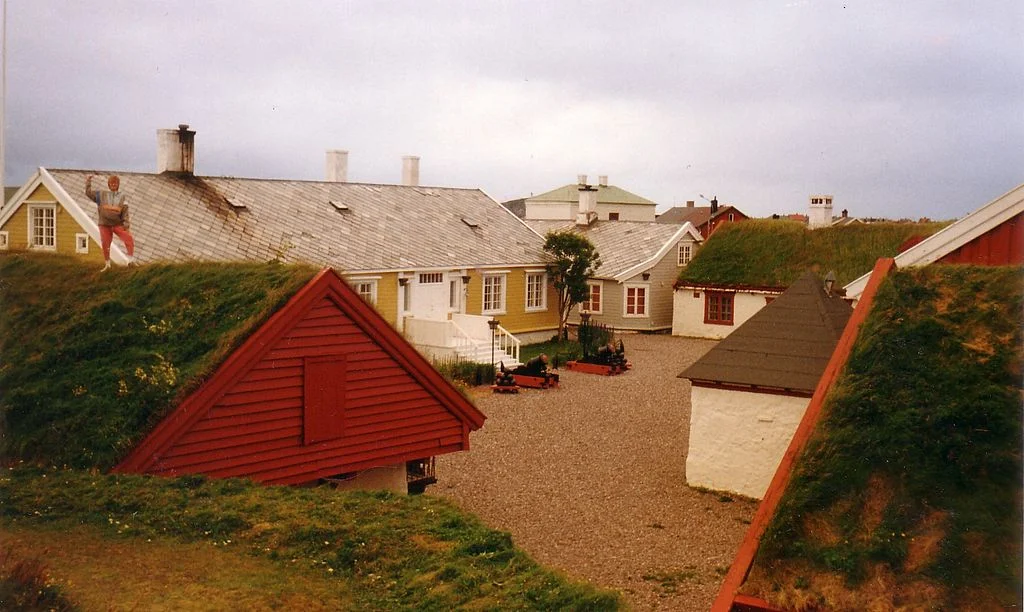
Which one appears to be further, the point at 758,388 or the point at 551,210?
the point at 551,210

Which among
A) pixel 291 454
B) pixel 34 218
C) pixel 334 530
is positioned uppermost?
pixel 34 218

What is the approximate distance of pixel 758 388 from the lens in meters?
19.0

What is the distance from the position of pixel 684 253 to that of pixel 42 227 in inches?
1029

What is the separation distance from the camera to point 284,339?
1319 centimetres

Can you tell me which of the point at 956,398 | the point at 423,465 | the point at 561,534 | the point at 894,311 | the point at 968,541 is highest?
the point at 894,311

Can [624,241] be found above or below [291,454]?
above

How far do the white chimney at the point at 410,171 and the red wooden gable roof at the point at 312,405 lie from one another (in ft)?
95.9

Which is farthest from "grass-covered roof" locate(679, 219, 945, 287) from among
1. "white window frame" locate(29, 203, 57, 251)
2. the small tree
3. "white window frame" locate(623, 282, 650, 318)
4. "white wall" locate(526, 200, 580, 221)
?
"white wall" locate(526, 200, 580, 221)

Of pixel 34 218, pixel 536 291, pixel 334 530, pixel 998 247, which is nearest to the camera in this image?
pixel 334 530

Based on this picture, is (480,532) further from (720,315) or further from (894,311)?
(720,315)

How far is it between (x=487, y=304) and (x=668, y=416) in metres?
12.7

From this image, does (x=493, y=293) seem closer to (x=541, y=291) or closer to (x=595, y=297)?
(x=541, y=291)

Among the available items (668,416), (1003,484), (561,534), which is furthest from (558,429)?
(1003,484)

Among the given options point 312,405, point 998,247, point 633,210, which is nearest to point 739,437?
point 998,247
